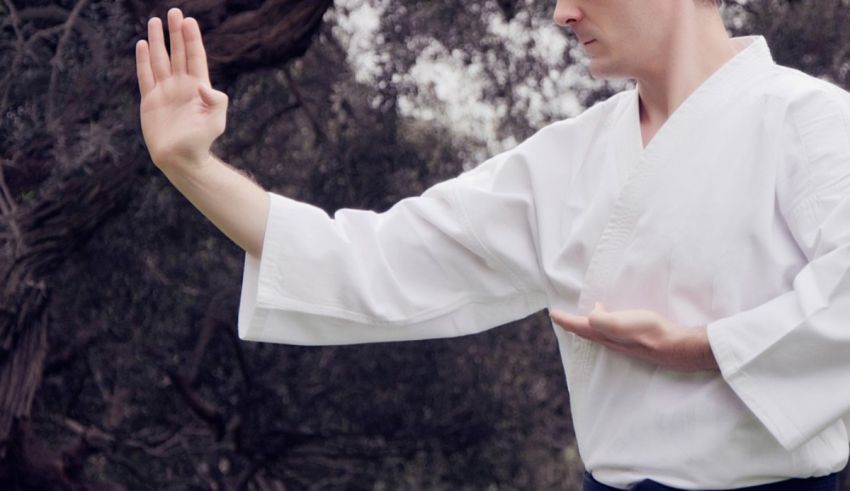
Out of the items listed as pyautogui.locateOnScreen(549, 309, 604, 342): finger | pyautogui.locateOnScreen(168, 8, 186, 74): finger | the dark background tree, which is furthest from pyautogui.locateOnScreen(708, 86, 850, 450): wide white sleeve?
the dark background tree

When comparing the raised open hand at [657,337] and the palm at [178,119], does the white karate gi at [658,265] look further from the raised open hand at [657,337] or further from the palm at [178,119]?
the palm at [178,119]

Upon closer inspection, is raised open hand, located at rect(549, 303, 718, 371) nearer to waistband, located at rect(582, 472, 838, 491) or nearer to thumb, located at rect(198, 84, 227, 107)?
waistband, located at rect(582, 472, 838, 491)

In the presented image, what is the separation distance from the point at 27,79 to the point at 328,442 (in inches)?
62.1

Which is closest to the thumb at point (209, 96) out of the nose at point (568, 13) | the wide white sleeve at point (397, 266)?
the wide white sleeve at point (397, 266)

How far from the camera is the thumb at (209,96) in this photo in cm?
161

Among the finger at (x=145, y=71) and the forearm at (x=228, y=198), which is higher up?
the finger at (x=145, y=71)

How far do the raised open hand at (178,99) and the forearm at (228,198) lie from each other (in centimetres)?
2

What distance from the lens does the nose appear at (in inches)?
63.6

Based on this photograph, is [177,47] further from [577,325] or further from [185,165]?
[577,325]

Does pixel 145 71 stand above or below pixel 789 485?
above

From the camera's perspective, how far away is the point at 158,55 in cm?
163

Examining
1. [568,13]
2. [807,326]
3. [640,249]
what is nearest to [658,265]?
[640,249]

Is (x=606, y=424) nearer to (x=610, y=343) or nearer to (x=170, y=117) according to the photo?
(x=610, y=343)

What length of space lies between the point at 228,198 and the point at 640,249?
50cm
